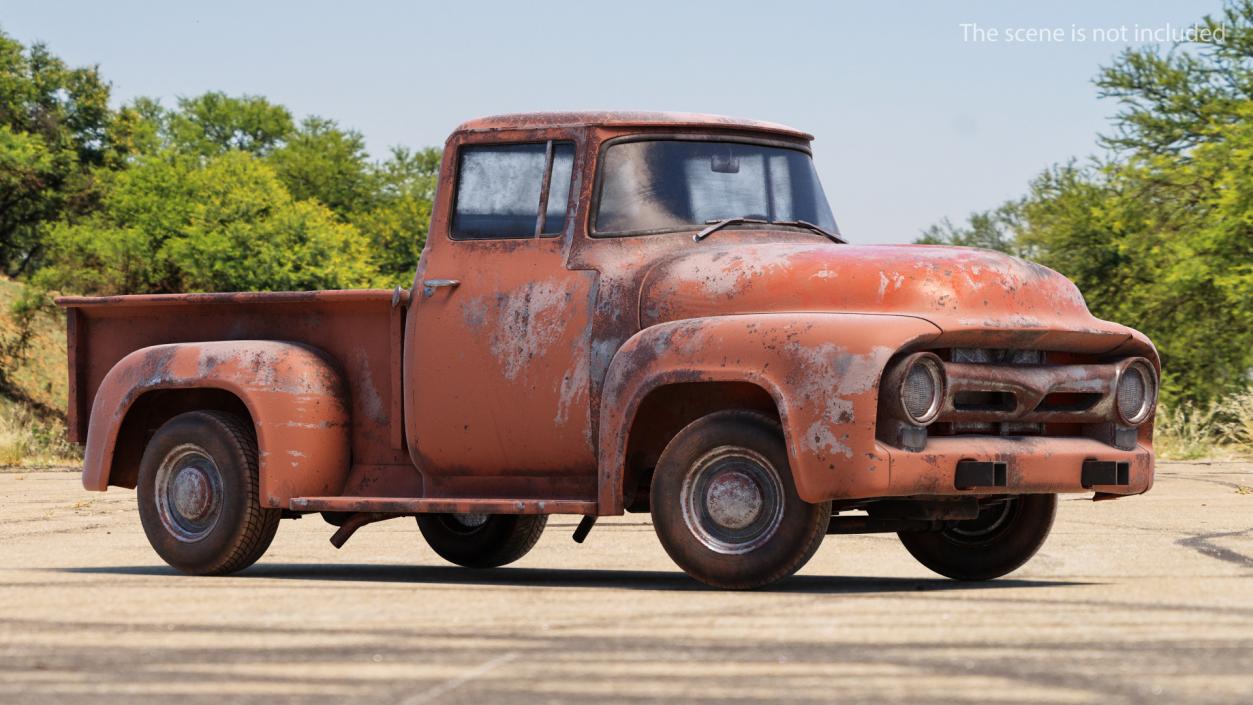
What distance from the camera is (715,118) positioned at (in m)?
9.98

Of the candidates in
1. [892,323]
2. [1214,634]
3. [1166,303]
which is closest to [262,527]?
[892,323]

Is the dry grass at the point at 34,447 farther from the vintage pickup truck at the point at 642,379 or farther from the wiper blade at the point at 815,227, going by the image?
the wiper blade at the point at 815,227

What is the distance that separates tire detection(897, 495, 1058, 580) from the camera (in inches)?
392

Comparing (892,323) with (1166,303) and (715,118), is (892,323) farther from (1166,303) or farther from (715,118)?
(1166,303)

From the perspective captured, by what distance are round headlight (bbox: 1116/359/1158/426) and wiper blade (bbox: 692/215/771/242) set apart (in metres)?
1.89

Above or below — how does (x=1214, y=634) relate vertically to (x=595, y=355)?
below

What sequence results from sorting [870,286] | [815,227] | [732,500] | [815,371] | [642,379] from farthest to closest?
[815,227], [642,379], [870,286], [732,500], [815,371]

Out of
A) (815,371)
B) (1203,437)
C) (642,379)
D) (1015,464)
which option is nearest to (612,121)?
(642,379)

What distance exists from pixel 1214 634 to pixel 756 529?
7.67 feet

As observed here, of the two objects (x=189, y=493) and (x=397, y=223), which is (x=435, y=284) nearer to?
(x=189, y=493)

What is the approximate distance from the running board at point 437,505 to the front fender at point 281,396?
15 centimetres

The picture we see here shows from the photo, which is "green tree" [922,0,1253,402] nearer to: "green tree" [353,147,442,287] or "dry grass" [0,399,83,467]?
"dry grass" [0,399,83,467]

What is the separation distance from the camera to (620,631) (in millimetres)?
7078

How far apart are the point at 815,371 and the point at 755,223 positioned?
1.64 meters
